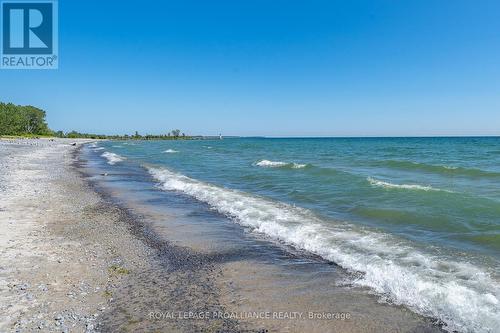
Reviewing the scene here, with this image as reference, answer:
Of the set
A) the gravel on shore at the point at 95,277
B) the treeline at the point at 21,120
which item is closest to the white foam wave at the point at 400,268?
the gravel on shore at the point at 95,277

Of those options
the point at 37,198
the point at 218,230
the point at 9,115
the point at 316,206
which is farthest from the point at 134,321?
the point at 9,115

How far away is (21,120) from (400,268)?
397 ft

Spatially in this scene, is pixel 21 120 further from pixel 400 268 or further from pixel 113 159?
pixel 400 268

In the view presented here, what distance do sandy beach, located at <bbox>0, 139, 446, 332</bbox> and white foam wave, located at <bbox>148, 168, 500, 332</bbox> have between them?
20.0 inches

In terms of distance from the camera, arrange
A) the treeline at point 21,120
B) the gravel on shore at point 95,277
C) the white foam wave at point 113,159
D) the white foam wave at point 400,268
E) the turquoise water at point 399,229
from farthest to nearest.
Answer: the treeline at point 21,120 < the white foam wave at point 113,159 < the turquoise water at point 399,229 < the white foam wave at point 400,268 < the gravel on shore at point 95,277

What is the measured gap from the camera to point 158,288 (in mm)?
7098

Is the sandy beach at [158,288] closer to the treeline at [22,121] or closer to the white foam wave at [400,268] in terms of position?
the white foam wave at [400,268]

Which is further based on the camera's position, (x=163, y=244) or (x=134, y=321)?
(x=163, y=244)

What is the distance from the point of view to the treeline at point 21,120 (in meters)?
97.3

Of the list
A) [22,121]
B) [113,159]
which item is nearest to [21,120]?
[22,121]

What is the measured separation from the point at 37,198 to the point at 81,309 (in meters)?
11.3

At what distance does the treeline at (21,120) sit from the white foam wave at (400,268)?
105 metres

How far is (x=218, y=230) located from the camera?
11.8 meters

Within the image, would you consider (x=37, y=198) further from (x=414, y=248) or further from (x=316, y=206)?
(x=414, y=248)
